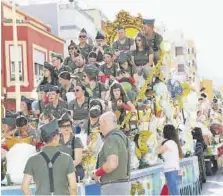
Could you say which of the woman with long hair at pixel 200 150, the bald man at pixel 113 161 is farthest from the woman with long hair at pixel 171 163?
the woman with long hair at pixel 200 150

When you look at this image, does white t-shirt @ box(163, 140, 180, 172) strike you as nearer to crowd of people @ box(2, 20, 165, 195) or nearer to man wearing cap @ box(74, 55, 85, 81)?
crowd of people @ box(2, 20, 165, 195)

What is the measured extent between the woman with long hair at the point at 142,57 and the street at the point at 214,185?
2728mm

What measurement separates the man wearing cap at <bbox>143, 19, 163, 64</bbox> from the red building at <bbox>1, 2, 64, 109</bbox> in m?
14.6

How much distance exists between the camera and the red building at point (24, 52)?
25812 millimetres

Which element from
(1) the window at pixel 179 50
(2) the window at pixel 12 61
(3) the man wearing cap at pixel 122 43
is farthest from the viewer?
(1) the window at pixel 179 50

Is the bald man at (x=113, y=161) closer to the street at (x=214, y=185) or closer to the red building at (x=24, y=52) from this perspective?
the street at (x=214, y=185)

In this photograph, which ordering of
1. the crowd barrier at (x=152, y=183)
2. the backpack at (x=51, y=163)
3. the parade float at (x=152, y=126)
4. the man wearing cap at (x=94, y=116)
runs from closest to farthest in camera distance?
1. the backpack at (x=51, y=163)
2. the crowd barrier at (x=152, y=183)
3. the parade float at (x=152, y=126)
4. the man wearing cap at (x=94, y=116)

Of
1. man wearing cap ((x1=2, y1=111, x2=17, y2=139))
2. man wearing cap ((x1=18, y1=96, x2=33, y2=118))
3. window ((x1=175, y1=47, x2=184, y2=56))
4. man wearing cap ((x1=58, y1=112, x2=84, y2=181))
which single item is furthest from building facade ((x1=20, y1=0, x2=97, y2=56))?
window ((x1=175, y1=47, x2=184, y2=56))

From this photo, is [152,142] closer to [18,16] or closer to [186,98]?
[186,98]

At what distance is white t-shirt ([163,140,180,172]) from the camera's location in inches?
336

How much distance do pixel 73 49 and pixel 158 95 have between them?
5.40ft

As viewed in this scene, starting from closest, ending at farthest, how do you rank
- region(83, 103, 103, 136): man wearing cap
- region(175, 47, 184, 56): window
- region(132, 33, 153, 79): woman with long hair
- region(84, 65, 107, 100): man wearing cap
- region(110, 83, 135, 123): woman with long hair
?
region(83, 103, 103, 136): man wearing cap, region(110, 83, 135, 123): woman with long hair, region(84, 65, 107, 100): man wearing cap, region(132, 33, 153, 79): woman with long hair, region(175, 47, 184, 56): window

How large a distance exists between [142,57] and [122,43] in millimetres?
693

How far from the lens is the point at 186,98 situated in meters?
11.6
